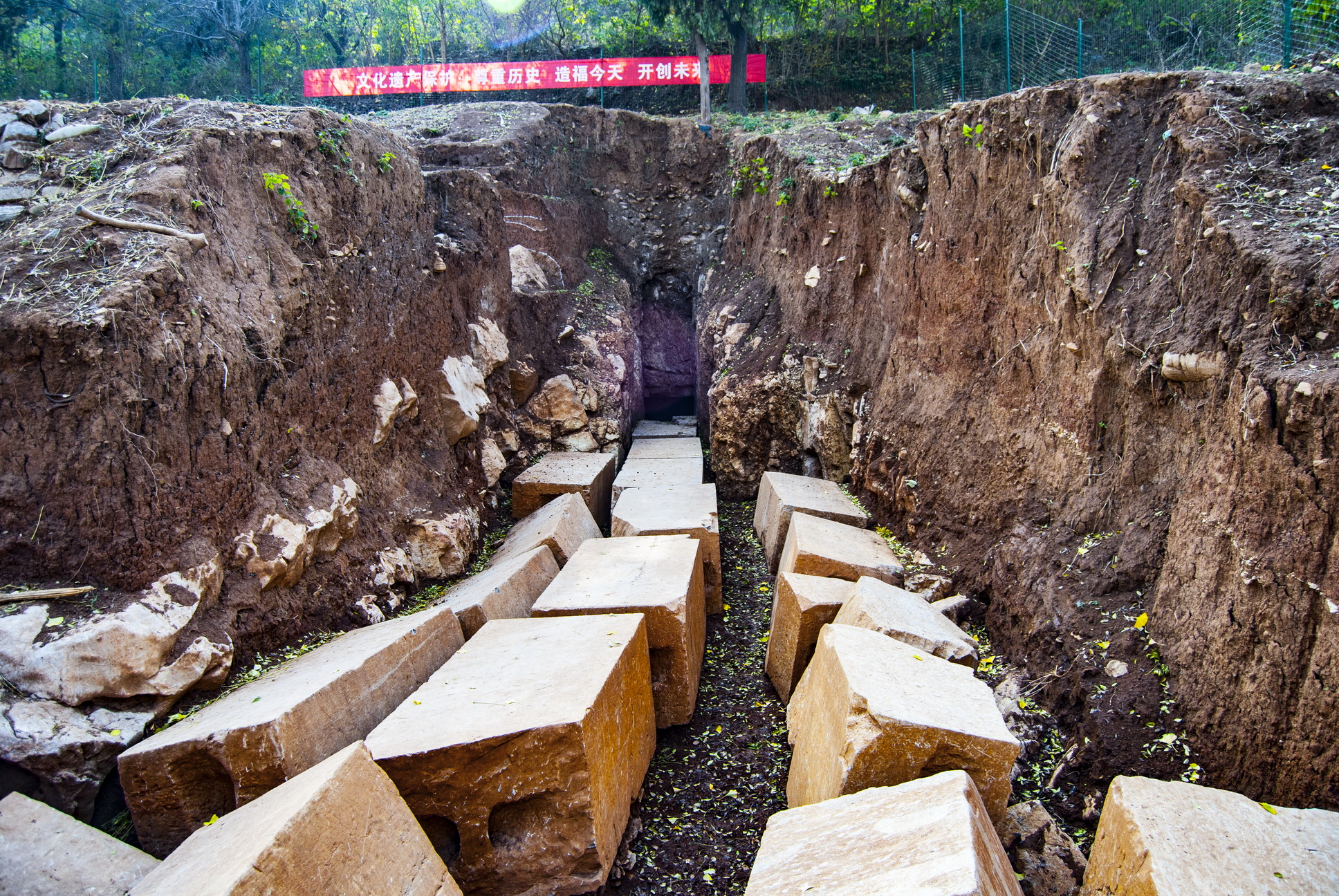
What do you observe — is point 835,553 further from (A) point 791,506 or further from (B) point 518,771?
(B) point 518,771

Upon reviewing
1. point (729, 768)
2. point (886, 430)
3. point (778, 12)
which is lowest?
point (729, 768)

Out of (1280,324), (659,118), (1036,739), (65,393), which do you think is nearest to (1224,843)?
(1036,739)

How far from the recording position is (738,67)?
589 inches

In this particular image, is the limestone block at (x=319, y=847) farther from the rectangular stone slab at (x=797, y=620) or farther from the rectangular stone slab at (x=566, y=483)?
the rectangular stone slab at (x=566, y=483)

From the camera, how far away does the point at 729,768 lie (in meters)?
4.01

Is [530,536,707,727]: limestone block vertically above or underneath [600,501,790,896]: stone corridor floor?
above

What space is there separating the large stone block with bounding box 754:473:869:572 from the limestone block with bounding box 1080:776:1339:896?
3.54 metres

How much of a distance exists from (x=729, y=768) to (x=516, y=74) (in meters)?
14.2

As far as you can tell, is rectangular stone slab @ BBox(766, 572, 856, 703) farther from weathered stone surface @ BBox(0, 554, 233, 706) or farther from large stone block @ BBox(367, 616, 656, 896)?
weathered stone surface @ BBox(0, 554, 233, 706)

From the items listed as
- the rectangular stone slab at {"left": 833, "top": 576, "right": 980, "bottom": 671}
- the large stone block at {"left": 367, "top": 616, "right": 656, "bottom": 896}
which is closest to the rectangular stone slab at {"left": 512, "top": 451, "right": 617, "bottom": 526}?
the rectangular stone slab at {"left": 833, "top": 576, "right": 980, "bottom": 671}

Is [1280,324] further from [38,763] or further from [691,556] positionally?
[38,763]

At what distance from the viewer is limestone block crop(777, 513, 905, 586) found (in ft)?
16.7

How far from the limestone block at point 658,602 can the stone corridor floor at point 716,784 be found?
0.63 ft

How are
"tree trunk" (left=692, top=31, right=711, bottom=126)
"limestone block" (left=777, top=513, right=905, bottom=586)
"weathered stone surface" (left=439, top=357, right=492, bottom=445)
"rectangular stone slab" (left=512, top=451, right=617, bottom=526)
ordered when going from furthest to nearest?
"tree trunk" (left=692, top=31, right=711, bottom=126) → "rectangular stone slab" (left=512, top=451, right=617, bottom=526) → "weathered stone surface" (left=439, top=357, right=492, bottom=445) → "limestone block" (left=777, top=513, right=905, bottom=586)
